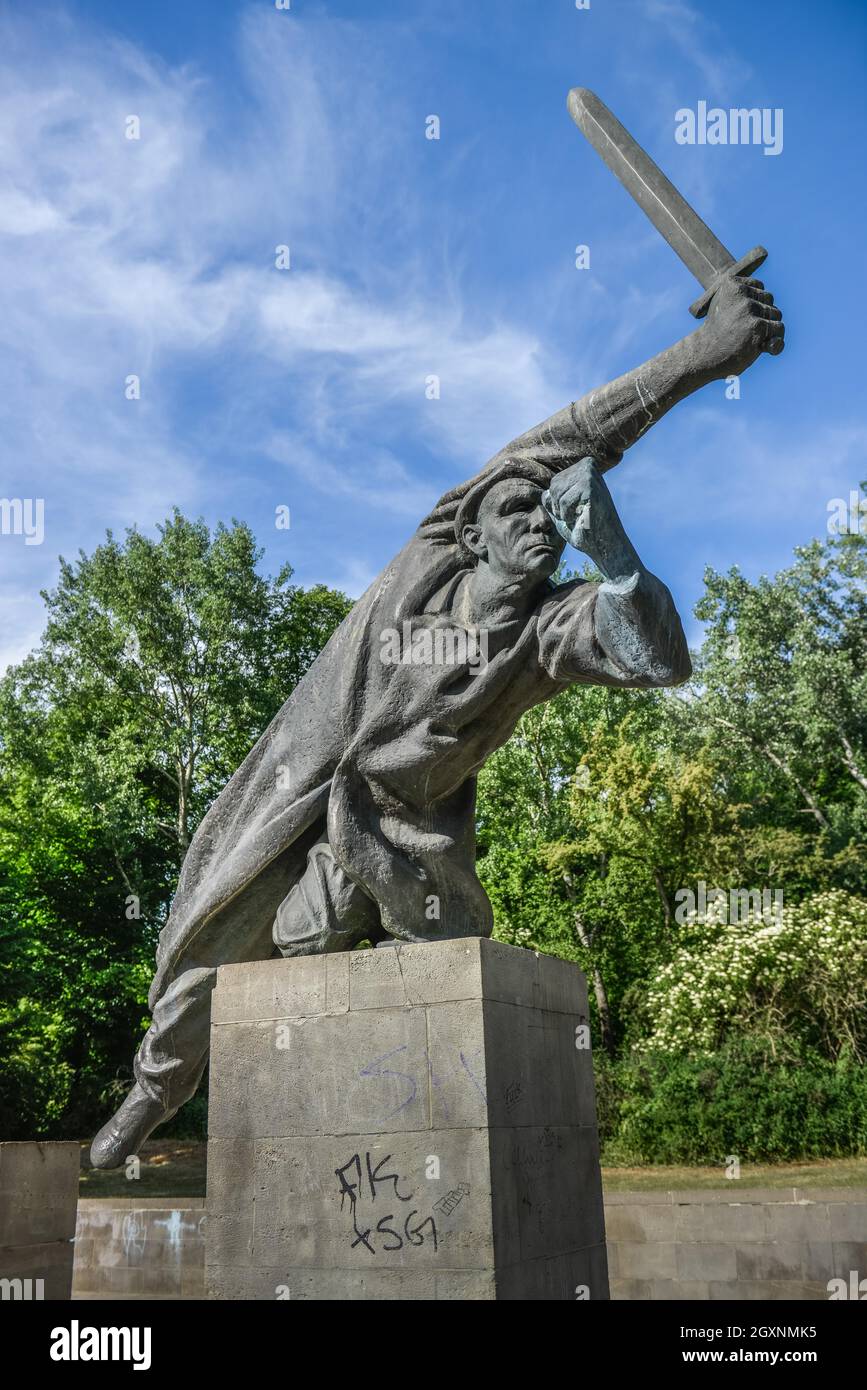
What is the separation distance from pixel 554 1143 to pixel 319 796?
77.2 inches

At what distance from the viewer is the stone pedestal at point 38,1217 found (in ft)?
26.1

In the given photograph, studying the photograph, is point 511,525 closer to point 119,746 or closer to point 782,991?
point 782,991

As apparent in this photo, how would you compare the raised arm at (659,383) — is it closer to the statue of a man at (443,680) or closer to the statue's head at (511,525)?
the statue of a man at (443,680)

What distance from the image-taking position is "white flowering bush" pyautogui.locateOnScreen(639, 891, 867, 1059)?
19.8 meters

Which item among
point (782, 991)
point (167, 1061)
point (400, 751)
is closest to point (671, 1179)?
point (782, 991)

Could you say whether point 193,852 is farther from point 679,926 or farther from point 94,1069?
point 94,1069

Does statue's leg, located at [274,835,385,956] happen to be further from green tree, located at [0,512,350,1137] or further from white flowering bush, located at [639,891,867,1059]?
green tree, located at [0,512,350,1137]

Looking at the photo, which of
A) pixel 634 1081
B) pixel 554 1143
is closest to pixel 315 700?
pixel 554 1143

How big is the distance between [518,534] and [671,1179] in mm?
14843

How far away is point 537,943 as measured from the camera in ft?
87.1

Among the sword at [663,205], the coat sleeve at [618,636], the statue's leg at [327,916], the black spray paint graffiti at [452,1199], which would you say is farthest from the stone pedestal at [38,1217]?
the sword at [663,205]

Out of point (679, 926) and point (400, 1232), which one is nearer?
point (400, 1232)

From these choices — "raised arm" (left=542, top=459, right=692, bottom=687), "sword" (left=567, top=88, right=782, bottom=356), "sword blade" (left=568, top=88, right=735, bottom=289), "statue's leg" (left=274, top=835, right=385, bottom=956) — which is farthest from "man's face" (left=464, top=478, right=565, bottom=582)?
"statue's leg" (left=274, top=835, right=385, bottom=956)

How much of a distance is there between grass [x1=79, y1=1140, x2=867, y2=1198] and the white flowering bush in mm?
2842
